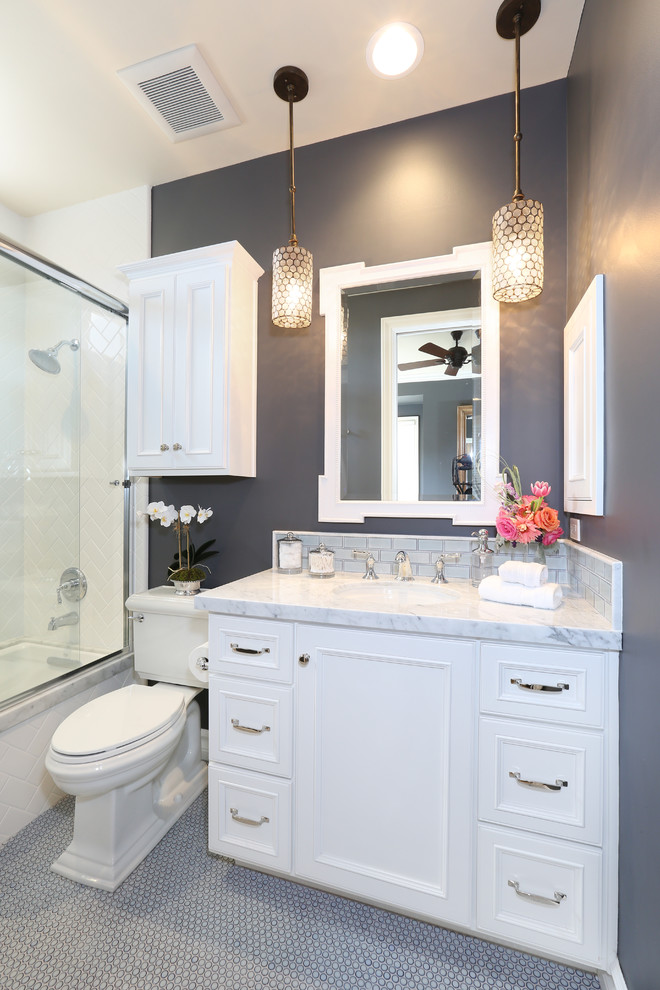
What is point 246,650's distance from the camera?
140 centimetres

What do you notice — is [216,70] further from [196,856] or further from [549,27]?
[196,856]

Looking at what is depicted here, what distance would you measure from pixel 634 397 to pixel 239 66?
178 cm

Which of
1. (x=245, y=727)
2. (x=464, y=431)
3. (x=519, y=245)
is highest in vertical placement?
(x=519, y=245)

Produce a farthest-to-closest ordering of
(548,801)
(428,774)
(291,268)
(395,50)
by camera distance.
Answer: (291,268)
(395,50)
(428,774)
(548,801)

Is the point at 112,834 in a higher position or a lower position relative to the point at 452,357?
lower

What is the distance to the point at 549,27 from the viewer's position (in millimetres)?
1486

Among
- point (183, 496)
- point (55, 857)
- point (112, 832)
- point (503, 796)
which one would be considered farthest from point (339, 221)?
point (55, 857)

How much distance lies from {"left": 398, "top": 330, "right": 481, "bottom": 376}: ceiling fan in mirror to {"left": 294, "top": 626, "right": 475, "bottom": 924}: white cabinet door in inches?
41.7

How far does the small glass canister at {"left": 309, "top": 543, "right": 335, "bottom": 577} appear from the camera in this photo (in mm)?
1775

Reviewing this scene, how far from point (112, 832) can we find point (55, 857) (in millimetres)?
301

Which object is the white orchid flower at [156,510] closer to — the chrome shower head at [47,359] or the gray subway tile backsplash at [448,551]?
the gray subway tile backsplash at [448,551]

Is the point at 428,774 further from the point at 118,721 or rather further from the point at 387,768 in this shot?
the point at 118,721

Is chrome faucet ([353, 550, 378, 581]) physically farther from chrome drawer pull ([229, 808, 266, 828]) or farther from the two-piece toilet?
chrome drawer pull ([229, 808, 266, 828])

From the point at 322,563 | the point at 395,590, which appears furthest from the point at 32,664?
the point at 395,590
